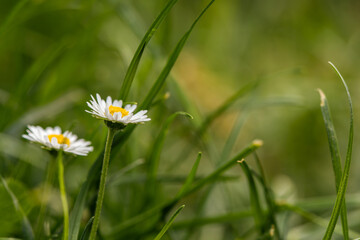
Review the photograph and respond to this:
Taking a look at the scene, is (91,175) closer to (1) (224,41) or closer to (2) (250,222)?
(2) (250,222)

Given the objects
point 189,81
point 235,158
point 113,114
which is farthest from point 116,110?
point 189,81

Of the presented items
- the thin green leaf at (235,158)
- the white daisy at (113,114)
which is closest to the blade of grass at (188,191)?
the thin green leaf at (235,158)

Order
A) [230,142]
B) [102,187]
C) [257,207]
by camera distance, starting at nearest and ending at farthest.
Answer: [102,187] → [257,207] → [230,142]

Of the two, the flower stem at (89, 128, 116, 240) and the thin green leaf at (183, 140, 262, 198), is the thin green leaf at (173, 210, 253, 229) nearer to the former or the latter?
the thin green leaf at (183, 140, 262, 198)

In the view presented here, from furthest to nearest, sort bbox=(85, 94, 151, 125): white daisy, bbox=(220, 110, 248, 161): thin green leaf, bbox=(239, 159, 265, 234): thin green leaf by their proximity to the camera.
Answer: bbox=(220, 110, 248, 161): thin green leaf
bbox=(239, 159, 265, 234): thin green leaf
bbox=(85, 94, 151, 125): white daisy

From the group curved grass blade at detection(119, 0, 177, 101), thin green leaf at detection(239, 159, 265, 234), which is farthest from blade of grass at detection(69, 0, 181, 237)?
thin green leaf at detection(239, 159, 265, 234)

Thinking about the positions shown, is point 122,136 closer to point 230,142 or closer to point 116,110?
point 116,110

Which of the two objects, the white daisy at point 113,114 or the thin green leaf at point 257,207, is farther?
the thin green leaf at point 257,207

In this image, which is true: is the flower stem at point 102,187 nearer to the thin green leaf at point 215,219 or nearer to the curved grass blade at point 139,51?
the curved grass blade at point 139,51
